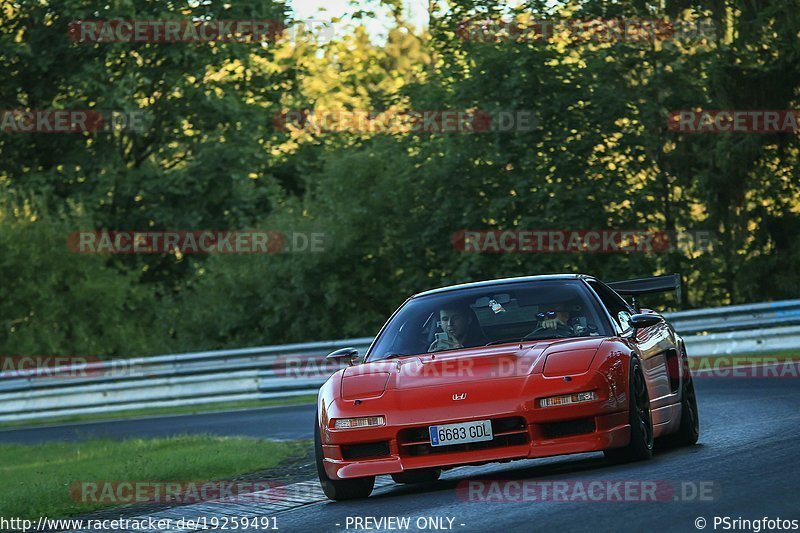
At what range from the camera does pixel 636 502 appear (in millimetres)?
7719

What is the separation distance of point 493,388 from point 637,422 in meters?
1.00

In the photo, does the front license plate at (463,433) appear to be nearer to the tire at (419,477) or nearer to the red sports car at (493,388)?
the red sports car at (493,388)

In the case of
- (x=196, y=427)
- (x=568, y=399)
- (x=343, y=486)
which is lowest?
(x=196, y=427)

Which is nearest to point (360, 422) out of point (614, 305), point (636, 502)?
point (636, 502)

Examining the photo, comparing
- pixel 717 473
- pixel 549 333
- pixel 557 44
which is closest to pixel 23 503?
pixel 549 333

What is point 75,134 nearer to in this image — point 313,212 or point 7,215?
point 7,215

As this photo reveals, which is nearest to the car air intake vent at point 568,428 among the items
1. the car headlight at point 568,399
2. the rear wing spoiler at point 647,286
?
the car headlight at point 568,399

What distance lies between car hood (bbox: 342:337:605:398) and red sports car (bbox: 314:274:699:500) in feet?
0.03

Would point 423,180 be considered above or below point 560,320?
above

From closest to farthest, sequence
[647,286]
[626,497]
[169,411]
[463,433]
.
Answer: [626,497]
[463,433]
[647,286]
[169,411]

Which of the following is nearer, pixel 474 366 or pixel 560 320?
pixel 474 366

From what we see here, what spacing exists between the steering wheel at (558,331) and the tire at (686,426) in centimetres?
147

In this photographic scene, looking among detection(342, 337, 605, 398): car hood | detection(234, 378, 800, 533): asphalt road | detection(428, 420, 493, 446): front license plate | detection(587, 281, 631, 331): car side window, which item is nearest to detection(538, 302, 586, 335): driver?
A: detection(342, 337, 605, 398): car hood

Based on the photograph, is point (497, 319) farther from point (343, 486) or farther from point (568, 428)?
point (343, 486)
